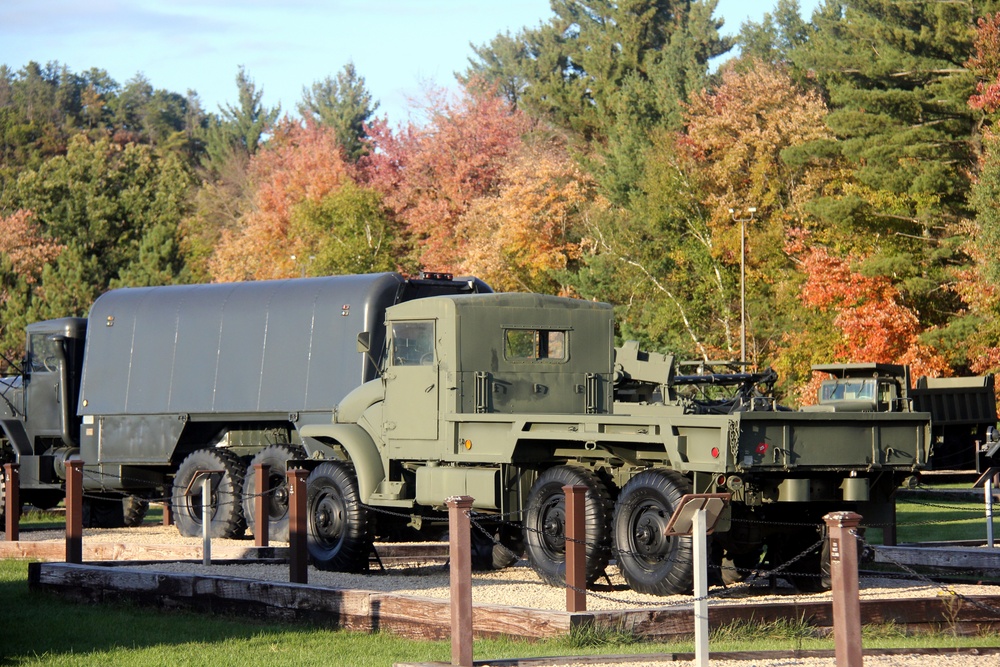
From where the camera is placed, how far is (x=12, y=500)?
19094 millimetres

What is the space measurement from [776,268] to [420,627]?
45661mm

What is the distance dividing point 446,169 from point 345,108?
26.1 metres

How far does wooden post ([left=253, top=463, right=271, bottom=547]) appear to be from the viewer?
53.7 feet

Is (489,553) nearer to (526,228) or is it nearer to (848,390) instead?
(848,390)

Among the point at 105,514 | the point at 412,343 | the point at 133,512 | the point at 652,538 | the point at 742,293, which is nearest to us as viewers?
the point at 652,538

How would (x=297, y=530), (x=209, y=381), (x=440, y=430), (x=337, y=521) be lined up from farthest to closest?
(x=209, y=381), (x=337, y=521), (x=440, y=430), (x=297, y=530)

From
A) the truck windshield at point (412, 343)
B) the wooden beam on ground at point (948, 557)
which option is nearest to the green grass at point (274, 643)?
the truck windshield at point (412, 343)

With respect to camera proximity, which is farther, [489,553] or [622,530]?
[489,553]

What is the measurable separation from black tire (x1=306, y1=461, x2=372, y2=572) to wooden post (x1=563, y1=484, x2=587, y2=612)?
15.3 ft

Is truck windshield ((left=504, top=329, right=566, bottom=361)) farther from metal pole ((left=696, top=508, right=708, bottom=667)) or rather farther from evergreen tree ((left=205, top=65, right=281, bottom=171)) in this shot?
evergreen tree ((left=205, top=65, right=281, bottom=171))

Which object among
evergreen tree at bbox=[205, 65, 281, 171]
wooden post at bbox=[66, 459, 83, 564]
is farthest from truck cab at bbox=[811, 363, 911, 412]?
evergreen tree at bbox=[205, 65, 281, 171]

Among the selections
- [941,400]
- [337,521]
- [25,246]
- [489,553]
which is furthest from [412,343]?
[25,246]

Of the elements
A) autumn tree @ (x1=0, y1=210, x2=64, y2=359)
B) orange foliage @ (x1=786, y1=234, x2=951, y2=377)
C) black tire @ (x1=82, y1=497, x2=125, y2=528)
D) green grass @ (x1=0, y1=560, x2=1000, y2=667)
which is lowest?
green grass @ (x1=0, y1=560, x2=1000, y2=667)

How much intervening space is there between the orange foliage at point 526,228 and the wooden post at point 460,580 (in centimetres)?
4825
